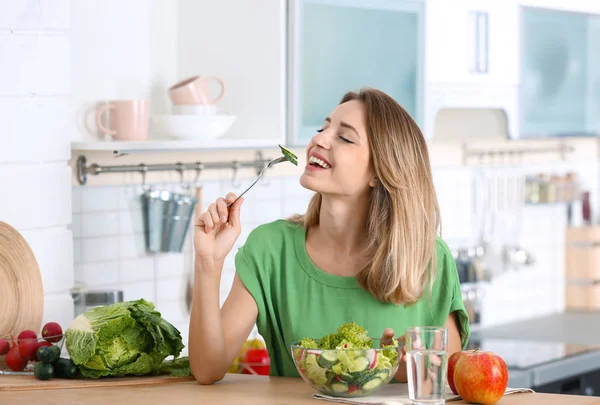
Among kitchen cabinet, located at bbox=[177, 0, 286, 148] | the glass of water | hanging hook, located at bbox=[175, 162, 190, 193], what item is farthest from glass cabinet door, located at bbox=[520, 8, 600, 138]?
the glass of water

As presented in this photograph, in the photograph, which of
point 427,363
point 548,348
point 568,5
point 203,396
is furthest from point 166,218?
point 568,5

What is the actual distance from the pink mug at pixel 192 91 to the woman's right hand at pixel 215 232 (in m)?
0.91

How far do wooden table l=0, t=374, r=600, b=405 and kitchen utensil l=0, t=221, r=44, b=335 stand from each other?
476 millimetres

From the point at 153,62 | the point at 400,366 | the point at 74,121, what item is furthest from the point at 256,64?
the point at 400,366

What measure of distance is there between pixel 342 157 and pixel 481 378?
26.7 inches

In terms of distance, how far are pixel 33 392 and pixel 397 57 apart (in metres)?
1.91

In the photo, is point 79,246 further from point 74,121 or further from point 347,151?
point 347,151

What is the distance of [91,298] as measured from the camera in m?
3.15

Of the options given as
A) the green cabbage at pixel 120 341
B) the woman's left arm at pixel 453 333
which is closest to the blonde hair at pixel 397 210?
the woman's left arm at pixel 453 333

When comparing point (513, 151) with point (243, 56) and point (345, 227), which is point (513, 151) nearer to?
point (243, 56)

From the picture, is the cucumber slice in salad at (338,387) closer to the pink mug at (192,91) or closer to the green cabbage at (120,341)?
the green cabbage at (120,341)

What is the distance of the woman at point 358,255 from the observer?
2.53 m

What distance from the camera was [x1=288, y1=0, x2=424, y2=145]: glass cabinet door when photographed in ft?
11.2

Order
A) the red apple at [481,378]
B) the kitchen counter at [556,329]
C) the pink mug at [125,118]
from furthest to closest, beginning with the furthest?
the kitchen counter at [556,329] < the pink mug at [125,118] < the red apple at [481,378]
